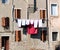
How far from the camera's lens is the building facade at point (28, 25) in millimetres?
24125

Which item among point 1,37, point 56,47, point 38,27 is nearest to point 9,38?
point 1,37

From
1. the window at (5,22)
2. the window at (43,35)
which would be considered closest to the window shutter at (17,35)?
the window at (5,22)

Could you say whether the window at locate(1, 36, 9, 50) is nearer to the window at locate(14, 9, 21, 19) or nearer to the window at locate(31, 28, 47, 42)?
the window at locate(14, 9, 21, 19)

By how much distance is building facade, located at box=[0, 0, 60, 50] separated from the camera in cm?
2412

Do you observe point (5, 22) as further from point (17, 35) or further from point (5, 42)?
point (5, 42)

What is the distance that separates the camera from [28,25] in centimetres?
2411

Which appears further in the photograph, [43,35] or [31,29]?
[43,35]

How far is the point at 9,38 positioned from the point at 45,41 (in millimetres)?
3340

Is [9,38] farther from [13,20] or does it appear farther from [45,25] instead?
[45,25]

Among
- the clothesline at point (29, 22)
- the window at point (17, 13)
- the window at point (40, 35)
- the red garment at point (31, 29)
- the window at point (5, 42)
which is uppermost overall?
the window at point (17, 13)

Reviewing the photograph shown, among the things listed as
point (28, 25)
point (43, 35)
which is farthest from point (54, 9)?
point (28, 25)

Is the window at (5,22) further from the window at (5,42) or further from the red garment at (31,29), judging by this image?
the red garment at (31,29)

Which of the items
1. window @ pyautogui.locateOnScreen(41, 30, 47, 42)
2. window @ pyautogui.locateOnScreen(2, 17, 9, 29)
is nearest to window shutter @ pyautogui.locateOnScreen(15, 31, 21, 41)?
window @ pyautogui.locateOnScreen(2, 17, 9, 29)

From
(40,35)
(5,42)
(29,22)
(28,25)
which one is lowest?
(5,42)
